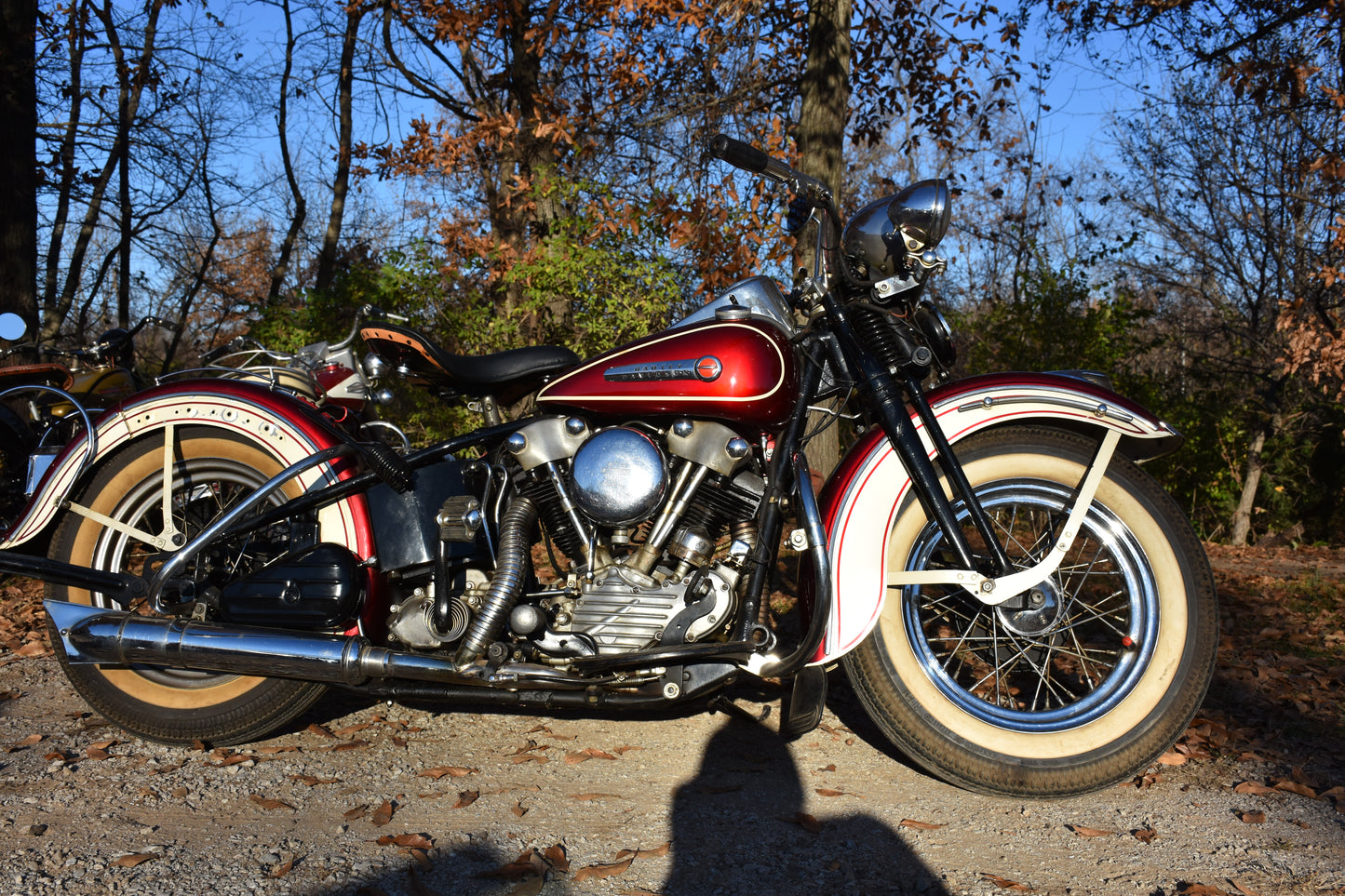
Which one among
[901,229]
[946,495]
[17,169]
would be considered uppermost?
[17,169]

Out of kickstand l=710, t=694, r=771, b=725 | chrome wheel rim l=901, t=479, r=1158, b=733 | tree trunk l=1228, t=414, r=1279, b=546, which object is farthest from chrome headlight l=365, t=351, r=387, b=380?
tree trunk l=1228, t=414, r=1279, b=546

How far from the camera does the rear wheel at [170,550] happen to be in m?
3.00

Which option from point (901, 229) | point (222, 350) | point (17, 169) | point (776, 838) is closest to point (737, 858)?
point (776, 838)

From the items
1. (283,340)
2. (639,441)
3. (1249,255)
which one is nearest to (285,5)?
(283,340)

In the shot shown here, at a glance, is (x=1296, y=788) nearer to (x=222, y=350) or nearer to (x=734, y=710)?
(x=734, y=710)

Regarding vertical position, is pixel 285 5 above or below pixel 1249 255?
above

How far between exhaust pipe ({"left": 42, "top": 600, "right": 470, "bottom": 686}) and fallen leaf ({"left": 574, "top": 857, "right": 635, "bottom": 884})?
0.69 meters

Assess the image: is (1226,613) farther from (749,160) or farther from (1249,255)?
(1249,255)

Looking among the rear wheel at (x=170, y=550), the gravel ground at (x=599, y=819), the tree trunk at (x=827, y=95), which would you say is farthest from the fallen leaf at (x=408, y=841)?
the tree trunk at (x=827, y=95)

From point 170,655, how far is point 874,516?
7.39 feet

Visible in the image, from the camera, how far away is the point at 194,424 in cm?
312

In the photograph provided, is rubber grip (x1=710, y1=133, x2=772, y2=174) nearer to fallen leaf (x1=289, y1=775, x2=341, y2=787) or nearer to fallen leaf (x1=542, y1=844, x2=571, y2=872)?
fallen leaf (x1=542, y1=844, x2=571, y2=872)

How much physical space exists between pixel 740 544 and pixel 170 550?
1996 mm

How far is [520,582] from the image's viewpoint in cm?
274
